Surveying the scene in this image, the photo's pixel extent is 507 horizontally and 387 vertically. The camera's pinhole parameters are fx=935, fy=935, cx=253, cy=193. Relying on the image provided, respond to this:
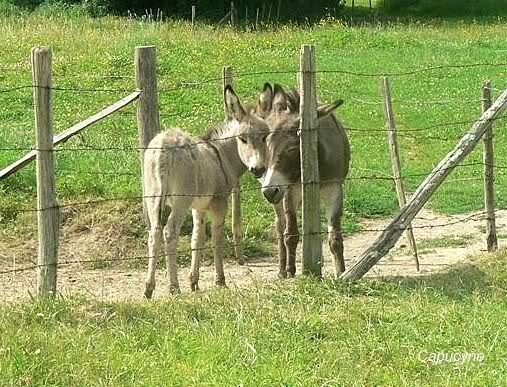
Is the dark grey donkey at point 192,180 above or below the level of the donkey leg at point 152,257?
above

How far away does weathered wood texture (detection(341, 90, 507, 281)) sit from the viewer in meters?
7.88

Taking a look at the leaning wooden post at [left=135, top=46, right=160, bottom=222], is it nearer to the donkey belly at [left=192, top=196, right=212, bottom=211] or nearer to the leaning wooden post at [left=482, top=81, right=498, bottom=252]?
the donkey belly at [left=192, top=196, right=212, bottom=211]

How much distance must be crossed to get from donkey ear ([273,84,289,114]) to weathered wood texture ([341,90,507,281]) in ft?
4.88

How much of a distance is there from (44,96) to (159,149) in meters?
1.32

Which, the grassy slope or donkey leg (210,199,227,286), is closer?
donkey leg (210,199,227,286)

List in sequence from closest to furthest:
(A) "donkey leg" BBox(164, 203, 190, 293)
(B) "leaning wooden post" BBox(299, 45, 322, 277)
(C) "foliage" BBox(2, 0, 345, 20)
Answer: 1. (B) "leaning wooden post" BBox(299, 45, 322, 277)
2. (A) "donkey leg" BBox(164, 203, 190, 293)
3. (C) "foliage" BBox(2, 0, 345, 20)

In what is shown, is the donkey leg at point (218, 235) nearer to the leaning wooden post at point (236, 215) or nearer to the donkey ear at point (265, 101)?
the donkey ear at point (265, 101)

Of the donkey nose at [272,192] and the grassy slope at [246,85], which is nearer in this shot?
the donkey nose at [272,192]

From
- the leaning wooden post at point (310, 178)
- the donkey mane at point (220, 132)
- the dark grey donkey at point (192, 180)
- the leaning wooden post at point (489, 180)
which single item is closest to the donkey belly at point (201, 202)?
the dark grey donkey at point (192, 180)

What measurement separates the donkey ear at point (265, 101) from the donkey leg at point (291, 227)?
764 mm

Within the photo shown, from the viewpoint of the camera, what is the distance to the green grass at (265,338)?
548cm

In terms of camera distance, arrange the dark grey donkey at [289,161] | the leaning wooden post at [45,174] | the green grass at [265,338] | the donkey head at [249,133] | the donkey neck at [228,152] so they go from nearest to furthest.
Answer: the green grass at [265,338], the leaning wooden post at [45,174], the dark grey donkey at [289,161], the donkey head at [249,133], the donkey neck at [228,152]

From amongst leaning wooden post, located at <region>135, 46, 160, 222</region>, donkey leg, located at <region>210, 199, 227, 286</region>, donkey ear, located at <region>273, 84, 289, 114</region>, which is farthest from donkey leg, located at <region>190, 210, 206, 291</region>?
donkey ear, located at <region>273, 84, 289, 114</region>

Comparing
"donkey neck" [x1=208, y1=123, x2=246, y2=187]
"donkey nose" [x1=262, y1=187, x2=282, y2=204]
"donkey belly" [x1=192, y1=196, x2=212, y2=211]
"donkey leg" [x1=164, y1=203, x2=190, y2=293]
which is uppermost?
"donkey neck" [x1=208, y1=123, x2=246, y2=187]
